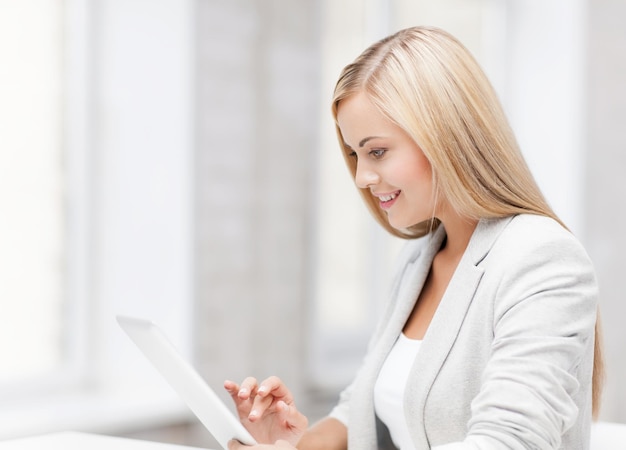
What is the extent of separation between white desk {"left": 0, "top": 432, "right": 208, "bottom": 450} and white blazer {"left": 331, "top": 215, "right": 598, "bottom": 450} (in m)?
0.41

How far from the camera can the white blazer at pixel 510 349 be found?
1223 millimetres

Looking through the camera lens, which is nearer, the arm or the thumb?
the thumb

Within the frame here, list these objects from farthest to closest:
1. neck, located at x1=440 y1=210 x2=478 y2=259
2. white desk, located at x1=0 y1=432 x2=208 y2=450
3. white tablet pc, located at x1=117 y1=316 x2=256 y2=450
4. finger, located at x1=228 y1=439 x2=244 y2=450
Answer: neck, located at x1=440 y1=210 x2=478 y2=259 → white desk, located at x1=0 y1=432 x2=208 y2=450 → finger, located at x1=228 y1=439 x2=244 y2=450 → white tablet pc, located at x1=117 y1=316 x2=256 y2=450

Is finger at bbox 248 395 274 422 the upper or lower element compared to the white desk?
upper

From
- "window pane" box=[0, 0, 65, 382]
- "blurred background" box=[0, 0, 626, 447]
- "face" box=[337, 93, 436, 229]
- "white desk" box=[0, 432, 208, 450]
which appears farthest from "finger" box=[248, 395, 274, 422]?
"window pane" box=[0, 0, 65, 382]

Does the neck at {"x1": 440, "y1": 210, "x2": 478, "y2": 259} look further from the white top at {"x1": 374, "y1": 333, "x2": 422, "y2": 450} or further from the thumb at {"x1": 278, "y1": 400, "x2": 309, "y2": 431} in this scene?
the thumb at {"x1": 278, "y1": 400, "x2": 309, "y2": 431}

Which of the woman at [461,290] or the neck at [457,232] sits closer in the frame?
the woman at [461,290]

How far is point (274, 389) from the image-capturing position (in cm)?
158

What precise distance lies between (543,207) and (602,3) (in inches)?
124

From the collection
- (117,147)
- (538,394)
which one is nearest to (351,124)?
(538,394)

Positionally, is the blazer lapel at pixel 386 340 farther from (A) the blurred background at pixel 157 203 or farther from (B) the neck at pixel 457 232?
(A) the blurred background at pixel 157 203

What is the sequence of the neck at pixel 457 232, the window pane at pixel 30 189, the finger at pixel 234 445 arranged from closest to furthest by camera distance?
→ the finger at pixel 234 445 → the neck at pixel 457 232 → the window pane at pixel 30 189

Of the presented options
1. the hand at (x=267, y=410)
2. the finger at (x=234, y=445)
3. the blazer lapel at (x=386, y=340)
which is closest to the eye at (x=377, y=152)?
the blazer lapel at (x=386, y=340)

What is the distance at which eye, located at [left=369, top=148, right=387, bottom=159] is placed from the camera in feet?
4.95
